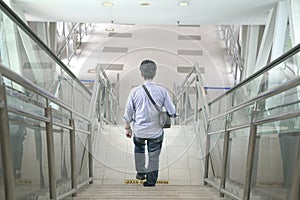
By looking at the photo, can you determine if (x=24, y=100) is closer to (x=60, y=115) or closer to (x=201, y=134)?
(x=60, y=115)

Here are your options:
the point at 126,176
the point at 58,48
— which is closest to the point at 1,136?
the point at 126,176

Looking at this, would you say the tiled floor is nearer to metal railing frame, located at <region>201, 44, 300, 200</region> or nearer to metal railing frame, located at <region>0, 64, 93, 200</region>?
metal railing frame, located at <region>201, 44, 300, 200</region>

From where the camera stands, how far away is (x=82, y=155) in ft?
14.0

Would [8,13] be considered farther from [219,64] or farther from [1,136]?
[219,64]

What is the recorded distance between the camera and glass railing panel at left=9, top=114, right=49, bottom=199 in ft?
6.86

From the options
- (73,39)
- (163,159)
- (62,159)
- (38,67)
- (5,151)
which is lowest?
(163,159)

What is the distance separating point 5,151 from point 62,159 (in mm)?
1799

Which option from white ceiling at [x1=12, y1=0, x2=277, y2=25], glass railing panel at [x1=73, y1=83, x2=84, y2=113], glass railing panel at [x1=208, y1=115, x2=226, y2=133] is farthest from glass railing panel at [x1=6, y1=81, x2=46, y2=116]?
white ceiling at [x1=12, y1=0, x2=277, y2=25]

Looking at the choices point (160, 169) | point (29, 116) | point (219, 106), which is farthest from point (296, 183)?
point (160, 169)

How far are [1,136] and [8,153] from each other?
92 mm

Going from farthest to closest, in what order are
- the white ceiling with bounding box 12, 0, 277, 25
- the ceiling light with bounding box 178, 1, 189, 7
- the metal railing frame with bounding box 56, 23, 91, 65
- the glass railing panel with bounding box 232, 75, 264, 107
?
1. the metal railing frame with bounding box 56, 23, 91, 65
2. the white ceiling with bounding box 12, 0, 277, 25
3. the ceiling light with bounding box 178, 1, 189, 7
4. the glass railing panel with bounding box 232, 75, 264, 107

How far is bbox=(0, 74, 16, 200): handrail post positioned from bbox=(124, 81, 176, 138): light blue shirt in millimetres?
2247

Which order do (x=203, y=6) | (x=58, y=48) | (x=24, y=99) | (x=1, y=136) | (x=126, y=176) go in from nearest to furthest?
(x=1, y=136), (x=24, y=99), (x=126, y=176), (x=203, y=6), (x=58, y=48)

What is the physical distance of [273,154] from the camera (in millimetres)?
2631
